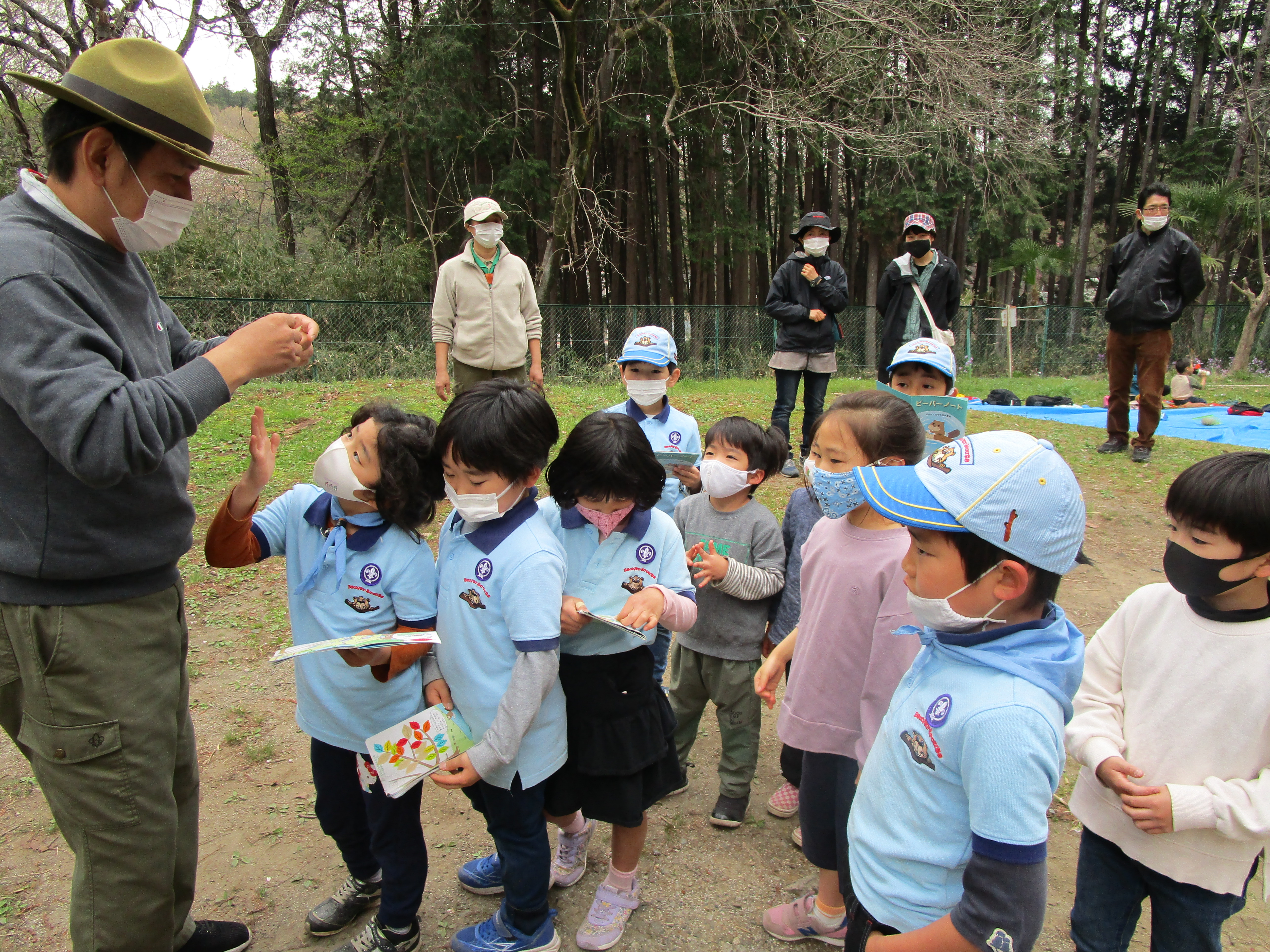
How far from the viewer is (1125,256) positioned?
7.16 metres

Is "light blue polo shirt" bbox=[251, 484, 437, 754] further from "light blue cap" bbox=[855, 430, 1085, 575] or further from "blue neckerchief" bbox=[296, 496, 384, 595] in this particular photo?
"light blue cap" bbox=[855, 430, 1085, 575]

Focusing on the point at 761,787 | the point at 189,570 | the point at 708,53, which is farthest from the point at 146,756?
the point at 708,53

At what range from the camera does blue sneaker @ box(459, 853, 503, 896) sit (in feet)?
8.50

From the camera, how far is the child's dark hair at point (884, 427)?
2.30m

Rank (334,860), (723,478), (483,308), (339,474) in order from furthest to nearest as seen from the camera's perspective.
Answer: (483,308) < (723,478) < (334,860) < (339,474)

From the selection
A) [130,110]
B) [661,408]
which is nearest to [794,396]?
[661,408]

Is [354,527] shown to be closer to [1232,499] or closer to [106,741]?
[106,741]

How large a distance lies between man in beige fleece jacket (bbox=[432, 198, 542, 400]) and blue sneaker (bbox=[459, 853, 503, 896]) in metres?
3.81

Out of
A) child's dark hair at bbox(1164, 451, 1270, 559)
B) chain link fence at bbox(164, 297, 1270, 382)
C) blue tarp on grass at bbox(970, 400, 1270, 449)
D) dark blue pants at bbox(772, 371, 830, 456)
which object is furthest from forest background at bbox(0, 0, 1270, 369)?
child's dark hair at bbox(1164, 451, 1270, 559)

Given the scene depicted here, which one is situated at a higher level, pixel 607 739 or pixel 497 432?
pixel 497 432

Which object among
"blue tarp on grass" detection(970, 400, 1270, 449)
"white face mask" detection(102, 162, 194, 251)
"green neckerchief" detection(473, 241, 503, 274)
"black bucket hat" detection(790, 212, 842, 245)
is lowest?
"blue tarp on grass" detection(970, 400, 1270, 449)

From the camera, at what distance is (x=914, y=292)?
6418 millimetres

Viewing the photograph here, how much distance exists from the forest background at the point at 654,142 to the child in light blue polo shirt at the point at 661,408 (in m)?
10.3

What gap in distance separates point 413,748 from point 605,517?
79cm
